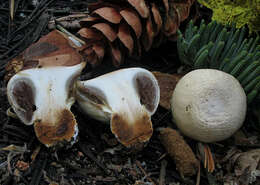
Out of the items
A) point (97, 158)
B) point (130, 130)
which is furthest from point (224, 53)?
point (97, 158)

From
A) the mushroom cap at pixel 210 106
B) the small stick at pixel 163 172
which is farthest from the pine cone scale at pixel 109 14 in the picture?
the small stick at pixel 163 172

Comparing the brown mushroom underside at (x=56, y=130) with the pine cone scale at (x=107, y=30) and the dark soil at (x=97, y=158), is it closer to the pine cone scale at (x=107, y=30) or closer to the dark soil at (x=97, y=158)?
the dark soil at (x=97, y=158)

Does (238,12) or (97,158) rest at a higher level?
(238,12)

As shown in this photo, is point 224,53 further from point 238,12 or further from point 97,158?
point 97,158

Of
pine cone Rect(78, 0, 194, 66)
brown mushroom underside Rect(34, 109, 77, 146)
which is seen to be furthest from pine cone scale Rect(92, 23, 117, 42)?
brown mushroom underside Rect(34, 109, 77, 146)

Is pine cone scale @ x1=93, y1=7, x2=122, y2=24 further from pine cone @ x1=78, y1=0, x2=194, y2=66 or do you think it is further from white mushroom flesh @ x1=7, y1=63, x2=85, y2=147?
white mushroom flesh @ x1=7, y1=63, x2=85, y2=147
